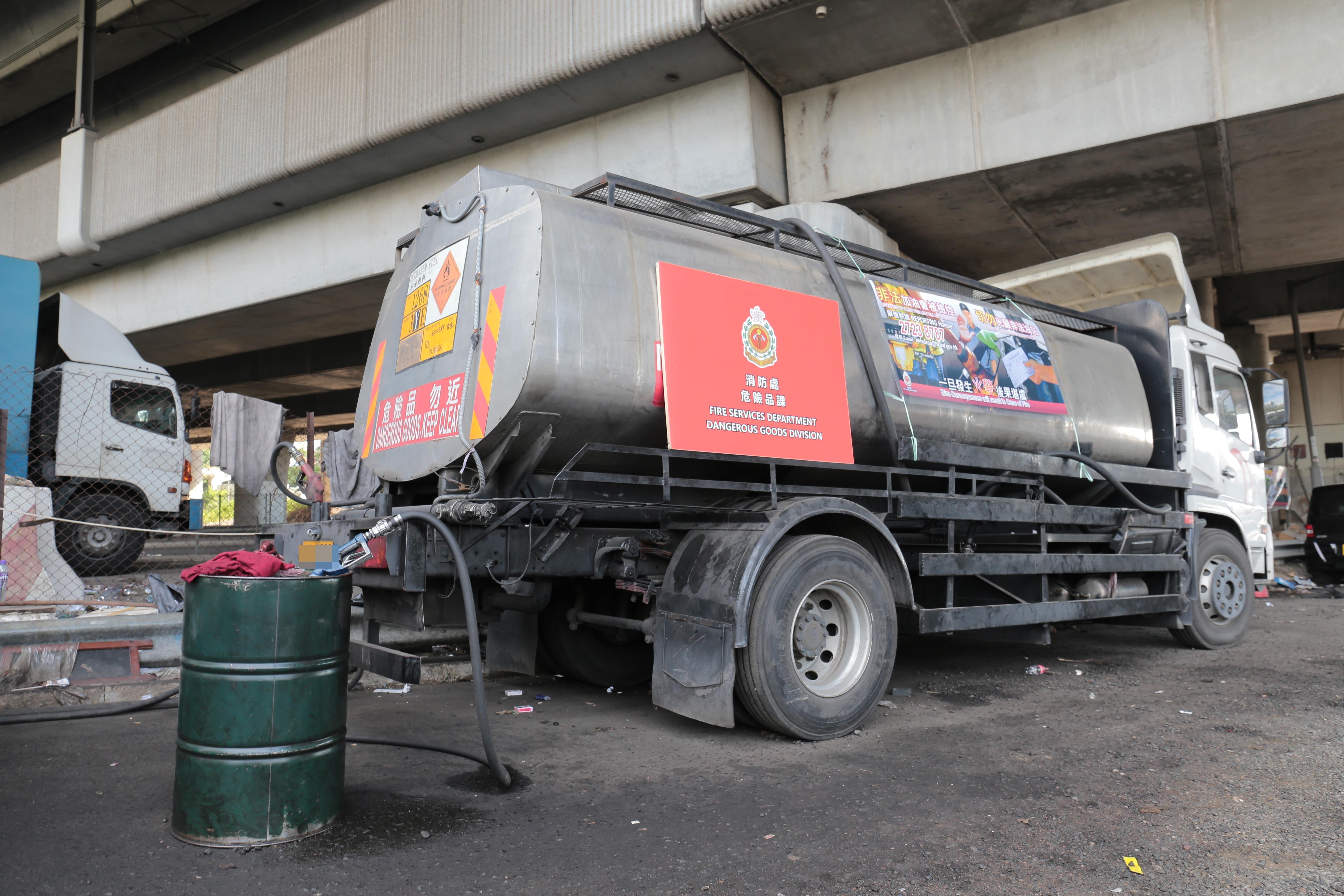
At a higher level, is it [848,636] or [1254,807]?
[848,636]

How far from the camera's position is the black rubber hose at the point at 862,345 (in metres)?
5.09

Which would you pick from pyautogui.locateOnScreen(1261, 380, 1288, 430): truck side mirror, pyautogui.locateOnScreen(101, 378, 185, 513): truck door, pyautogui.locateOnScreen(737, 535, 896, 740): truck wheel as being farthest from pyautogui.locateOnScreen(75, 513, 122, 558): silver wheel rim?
pyautogui.locateOnScreen(1261, 380, 1288, 430): truck side mirror

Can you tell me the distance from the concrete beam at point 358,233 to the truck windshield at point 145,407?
3144 millimetres

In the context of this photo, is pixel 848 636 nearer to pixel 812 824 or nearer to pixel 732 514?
pixel 732 514

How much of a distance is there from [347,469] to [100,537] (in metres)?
7.59

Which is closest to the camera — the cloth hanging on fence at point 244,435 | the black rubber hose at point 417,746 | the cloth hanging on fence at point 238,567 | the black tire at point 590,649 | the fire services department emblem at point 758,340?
the cloth hanging on fence at point 238,567

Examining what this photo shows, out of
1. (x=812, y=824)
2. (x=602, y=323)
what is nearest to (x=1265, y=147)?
(x=602, y=323)

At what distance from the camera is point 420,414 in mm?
4586

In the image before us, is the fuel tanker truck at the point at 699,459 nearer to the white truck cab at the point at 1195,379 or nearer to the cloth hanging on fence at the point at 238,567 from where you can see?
the cloth hanging on fence at the point at 238,567

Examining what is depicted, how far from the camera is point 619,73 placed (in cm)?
1014

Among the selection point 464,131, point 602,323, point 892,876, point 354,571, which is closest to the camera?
point 892,876

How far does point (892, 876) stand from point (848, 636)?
6.50ft

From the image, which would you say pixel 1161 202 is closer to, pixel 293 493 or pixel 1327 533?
pixel 1327 533

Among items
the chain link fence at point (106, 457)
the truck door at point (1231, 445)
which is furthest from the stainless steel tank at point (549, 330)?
the chain link fence at point (106, 457)
